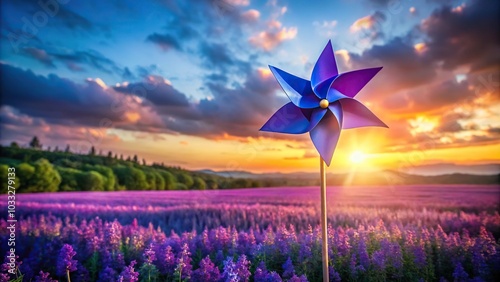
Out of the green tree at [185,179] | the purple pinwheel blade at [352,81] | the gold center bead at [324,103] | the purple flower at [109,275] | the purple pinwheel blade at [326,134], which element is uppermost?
the purple pinwheel blade at [352,81]

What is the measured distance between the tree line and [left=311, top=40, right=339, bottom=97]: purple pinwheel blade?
759 cm

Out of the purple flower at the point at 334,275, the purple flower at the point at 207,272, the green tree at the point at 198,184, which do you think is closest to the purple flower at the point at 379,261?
the purple flower at the point at 334,275

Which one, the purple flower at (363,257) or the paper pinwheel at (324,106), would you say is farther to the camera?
the purple flower at (363,257)

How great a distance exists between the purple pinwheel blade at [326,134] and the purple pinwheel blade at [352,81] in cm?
20

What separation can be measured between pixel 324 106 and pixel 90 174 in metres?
11.4

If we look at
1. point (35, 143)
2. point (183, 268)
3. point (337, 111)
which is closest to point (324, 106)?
point (337, 111)

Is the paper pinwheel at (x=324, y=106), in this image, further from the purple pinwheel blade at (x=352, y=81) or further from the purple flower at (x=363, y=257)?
the purple flower at (x=363, y=257)

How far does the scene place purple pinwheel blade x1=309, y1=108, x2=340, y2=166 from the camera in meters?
3.38

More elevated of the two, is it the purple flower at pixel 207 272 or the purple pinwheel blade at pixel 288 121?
the purple pinwheel blade at pixel 288 121

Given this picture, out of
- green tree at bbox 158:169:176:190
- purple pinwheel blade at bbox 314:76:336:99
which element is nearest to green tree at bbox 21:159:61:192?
green tree at bbox 158:169:176:190

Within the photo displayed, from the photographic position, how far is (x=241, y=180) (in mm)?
14805

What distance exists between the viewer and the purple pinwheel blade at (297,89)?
3512 millimetres

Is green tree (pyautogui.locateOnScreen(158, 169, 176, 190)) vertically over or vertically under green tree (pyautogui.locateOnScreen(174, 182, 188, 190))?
over

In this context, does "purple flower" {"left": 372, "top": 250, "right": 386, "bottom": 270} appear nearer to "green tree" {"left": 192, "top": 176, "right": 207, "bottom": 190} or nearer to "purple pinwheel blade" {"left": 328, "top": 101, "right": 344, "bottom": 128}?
"purple pinwheel blade" {"left": 328, "top": 101, "right": 344, "bottom": 128}
